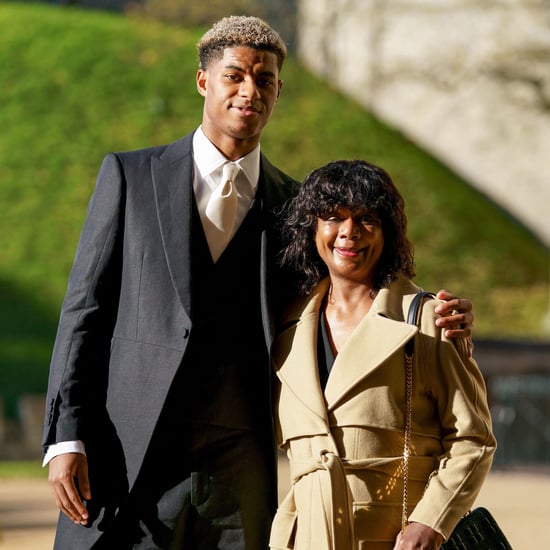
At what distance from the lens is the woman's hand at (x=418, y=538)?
128 inches

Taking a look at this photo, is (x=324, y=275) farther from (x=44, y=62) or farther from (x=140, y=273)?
(x=44, y=62)

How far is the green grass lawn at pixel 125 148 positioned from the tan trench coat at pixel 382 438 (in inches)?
642

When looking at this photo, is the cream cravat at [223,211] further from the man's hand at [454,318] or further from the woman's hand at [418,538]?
the woman's hand at [418,538]

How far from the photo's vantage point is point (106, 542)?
359 centimetres

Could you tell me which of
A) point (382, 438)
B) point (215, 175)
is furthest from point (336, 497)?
point (215, 175)

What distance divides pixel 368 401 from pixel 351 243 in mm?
412

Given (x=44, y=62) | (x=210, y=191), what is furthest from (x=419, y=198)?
(x=210, y=191)

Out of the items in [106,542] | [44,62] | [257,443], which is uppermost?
[44,62]

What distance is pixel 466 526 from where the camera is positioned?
11.0 feet

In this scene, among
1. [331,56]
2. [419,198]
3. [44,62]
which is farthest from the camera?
[331,56]

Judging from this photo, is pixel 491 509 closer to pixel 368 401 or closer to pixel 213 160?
pixel 213 160

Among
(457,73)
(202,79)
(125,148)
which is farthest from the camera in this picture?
(457,73)

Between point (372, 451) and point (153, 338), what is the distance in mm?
679

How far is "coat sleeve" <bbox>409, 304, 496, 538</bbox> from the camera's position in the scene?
329 centimetres
